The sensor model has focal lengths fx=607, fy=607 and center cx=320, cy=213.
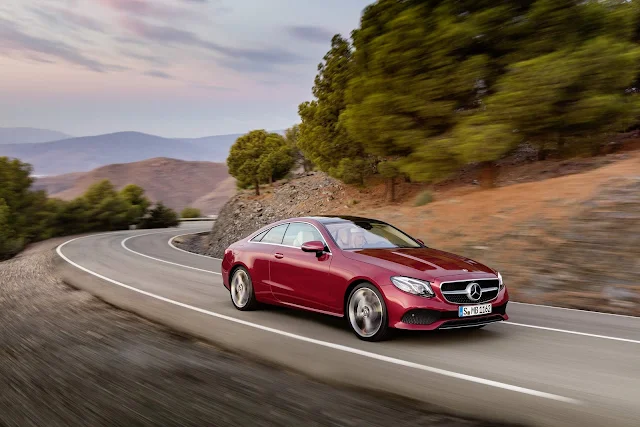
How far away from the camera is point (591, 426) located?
13.9ft

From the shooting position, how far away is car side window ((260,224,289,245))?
352 inches

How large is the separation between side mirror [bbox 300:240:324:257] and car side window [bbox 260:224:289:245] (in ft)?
3.55

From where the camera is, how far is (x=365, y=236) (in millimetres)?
8195

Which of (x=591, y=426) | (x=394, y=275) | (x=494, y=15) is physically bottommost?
(x=591, y=426)

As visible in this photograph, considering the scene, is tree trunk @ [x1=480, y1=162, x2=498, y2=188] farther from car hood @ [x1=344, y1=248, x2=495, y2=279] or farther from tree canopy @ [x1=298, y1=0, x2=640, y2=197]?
car hood @ [x1=344, y1=248, x2=495, y2=279]

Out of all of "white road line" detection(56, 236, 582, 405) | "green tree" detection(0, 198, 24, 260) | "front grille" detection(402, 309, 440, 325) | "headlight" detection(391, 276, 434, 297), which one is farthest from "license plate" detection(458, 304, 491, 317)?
"green tree" detection(0, 198, 24, 260)

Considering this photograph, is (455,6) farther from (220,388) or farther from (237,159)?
(237,159)

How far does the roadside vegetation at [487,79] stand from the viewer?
693 inches

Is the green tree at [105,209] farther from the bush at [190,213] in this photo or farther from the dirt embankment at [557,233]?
the dirt embankment at [557,233]

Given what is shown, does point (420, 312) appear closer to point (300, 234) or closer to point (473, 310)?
point (473, 310)

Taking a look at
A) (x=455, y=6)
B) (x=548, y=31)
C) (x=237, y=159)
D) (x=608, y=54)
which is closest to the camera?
(x=608, y=54)

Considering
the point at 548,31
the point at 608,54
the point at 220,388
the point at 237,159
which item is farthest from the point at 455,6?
the point at 237,159

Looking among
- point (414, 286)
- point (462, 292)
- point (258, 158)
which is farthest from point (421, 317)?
point (258, 158)

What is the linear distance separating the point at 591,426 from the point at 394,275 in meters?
2.88
